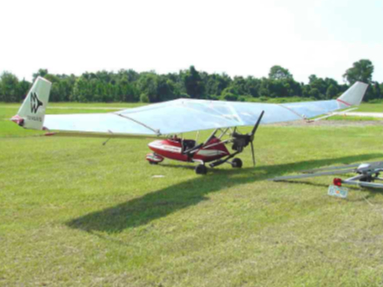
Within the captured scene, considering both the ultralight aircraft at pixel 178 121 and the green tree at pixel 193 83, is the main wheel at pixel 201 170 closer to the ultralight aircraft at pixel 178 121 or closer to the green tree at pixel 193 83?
the ultralight aircraft at pixel 178 121

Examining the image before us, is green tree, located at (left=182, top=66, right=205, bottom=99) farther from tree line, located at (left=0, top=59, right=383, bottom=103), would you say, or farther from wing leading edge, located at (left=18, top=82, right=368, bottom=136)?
wing leading edge, located at (left=18, top=82, right=368, bottom=136)

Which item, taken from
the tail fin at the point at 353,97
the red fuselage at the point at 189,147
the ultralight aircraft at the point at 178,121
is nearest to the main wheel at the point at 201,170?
the ultralight aircraft at the point at 178,121

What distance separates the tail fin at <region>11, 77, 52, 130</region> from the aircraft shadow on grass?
1807mm

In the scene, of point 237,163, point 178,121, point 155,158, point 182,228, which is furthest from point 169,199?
point 155,158

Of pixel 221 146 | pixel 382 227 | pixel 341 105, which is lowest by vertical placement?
pixel 382 227

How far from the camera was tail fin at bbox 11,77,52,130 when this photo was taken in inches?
251

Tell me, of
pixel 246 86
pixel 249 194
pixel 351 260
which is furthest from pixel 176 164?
pixel 246 86

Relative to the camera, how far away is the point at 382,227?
5.96 meters

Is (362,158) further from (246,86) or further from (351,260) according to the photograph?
(246,86)

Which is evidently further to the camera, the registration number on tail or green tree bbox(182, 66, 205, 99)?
green tree bbox(182, 66, 205, 99)

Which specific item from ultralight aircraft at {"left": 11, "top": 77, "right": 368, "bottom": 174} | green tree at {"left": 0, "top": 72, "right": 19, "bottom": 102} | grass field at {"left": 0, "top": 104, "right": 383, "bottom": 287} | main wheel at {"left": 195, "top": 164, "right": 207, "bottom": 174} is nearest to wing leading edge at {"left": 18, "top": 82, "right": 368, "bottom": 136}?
ultralight aircraft at {"left": 11, "top": 77, "right": 368, "bottom": 174}

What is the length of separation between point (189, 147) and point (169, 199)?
11.0 feet

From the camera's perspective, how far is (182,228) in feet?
19.9

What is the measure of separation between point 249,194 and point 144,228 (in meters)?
2.78
